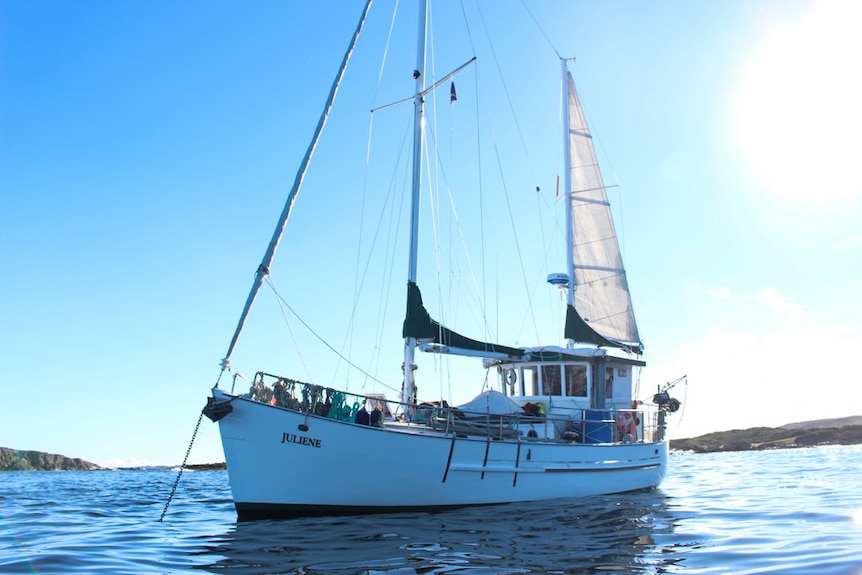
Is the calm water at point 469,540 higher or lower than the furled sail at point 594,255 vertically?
lower

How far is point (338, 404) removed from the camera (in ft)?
49.1

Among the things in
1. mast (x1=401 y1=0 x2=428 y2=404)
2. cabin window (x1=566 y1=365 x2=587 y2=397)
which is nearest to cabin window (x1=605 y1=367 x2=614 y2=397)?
cabin window (x1=566 y1=365 x2=587 y2=397)

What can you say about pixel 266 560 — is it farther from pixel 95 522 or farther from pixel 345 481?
pixel 95 522

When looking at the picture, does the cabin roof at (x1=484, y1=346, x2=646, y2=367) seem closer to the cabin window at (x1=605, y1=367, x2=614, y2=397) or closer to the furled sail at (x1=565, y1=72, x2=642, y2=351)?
the cabin window at (x1=605, y1=367, x2=614, y2=397)

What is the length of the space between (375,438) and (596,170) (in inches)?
782

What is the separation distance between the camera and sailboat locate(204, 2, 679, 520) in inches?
571

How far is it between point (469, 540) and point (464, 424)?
511 centimetres

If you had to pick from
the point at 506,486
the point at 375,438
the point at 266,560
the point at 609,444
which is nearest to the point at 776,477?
the point at 609,444

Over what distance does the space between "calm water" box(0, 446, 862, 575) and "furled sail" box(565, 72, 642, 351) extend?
9772mm

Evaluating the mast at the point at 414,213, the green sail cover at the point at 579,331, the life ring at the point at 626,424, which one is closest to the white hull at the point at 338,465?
the mast at the point at 414,213

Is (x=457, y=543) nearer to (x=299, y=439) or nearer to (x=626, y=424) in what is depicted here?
(x=299, y=439)

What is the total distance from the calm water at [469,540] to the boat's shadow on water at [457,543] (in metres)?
0.03

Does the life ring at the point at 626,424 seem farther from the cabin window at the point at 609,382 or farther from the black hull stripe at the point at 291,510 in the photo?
the black hull stripe at the point at 291,510

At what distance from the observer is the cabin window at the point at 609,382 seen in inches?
923
